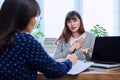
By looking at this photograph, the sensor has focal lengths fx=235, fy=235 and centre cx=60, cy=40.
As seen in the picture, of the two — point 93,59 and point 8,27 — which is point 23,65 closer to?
point 8,27

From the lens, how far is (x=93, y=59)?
76.7 inches

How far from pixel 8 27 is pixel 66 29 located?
1635 millimetres

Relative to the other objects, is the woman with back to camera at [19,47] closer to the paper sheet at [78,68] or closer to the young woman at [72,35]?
the paper sheet at [78,68]

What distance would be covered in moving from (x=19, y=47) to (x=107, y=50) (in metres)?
0.88

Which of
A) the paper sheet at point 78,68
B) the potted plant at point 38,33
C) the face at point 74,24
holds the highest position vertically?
the face at point 74,24

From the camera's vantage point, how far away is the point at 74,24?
271 centimetres

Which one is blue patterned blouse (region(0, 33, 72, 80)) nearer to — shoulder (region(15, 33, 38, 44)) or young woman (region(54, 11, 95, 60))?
shoulder (region(15, 33, 38, 44))

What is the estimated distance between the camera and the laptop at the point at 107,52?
70.2 inches

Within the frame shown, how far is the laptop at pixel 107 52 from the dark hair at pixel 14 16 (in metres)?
0.74

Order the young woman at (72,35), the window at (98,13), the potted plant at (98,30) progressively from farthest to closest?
the window at (98,13) < the potted plant at (98,30) < the young woman at (72,35)

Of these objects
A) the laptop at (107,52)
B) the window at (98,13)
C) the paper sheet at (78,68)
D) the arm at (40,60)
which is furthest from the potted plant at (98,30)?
the arm at (40,60)

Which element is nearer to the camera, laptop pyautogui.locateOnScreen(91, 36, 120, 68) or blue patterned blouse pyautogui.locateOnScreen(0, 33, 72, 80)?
blue patterned blouse pyautogui.locateOnScreen(0, 33, 72, 80)

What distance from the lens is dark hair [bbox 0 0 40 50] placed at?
3.92 ft

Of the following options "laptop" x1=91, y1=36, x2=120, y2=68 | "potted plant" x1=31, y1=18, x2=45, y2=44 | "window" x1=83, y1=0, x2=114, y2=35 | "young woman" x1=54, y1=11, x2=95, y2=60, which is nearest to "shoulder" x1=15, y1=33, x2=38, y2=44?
"laptop" x1=91, y1=36, x2=120, y2=68
